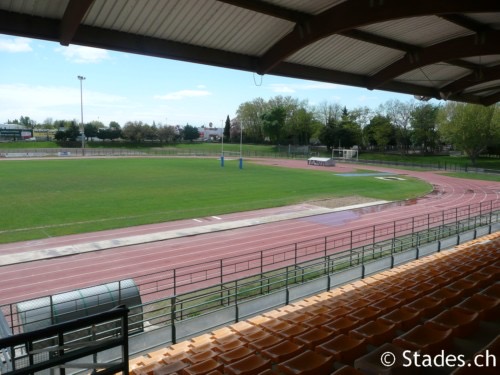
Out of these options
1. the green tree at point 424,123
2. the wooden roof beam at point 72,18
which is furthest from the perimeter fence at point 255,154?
the wooden roof beam at point 72,18

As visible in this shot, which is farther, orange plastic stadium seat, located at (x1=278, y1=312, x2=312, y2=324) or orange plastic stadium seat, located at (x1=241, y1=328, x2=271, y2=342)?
orange plastic stadium seat, located at (x1=278, y1=312, x2=312, y2=324)

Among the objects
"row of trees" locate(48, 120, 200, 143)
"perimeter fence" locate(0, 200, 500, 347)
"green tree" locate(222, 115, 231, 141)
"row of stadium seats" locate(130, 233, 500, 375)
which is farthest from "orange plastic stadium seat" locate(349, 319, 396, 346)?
"green tree" locate(222, 115, 231, 141)

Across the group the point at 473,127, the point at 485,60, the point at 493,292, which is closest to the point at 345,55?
the point at 485,60

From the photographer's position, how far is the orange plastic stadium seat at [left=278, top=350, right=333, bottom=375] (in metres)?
4.45

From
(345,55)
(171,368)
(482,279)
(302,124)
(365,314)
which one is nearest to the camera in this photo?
(171,368)

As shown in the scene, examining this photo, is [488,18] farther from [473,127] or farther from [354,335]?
[473,127]

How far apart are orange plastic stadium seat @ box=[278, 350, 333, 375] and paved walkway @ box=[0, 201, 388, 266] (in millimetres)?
14928

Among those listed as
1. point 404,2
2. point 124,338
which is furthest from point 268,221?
point 124,338

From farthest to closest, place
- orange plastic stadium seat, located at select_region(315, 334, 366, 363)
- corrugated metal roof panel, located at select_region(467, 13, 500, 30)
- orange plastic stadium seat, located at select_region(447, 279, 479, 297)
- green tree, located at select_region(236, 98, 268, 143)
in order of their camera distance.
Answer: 1. green tree, located at select_region(236, 98, 268, 143)
2. corrugated metal roof panel, located at select_region(467, 13, 500, 30)
3. orange plastic stadium seat, located at select_region(447, 279, 479, 297)
4. orange plastic stadium seat, located at select_region(315, 334, 366, 363)

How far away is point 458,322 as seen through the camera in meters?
5.49

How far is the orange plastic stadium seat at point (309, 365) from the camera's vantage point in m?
4.45

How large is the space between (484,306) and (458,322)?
3.12ft

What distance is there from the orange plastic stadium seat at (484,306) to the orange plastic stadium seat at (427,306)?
0.44 metres

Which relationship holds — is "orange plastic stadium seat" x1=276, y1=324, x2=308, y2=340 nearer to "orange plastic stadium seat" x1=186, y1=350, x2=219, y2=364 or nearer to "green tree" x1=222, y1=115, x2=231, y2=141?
"orange plastic stadium seat" x1=186, y1=350, x2=219, y2=364
